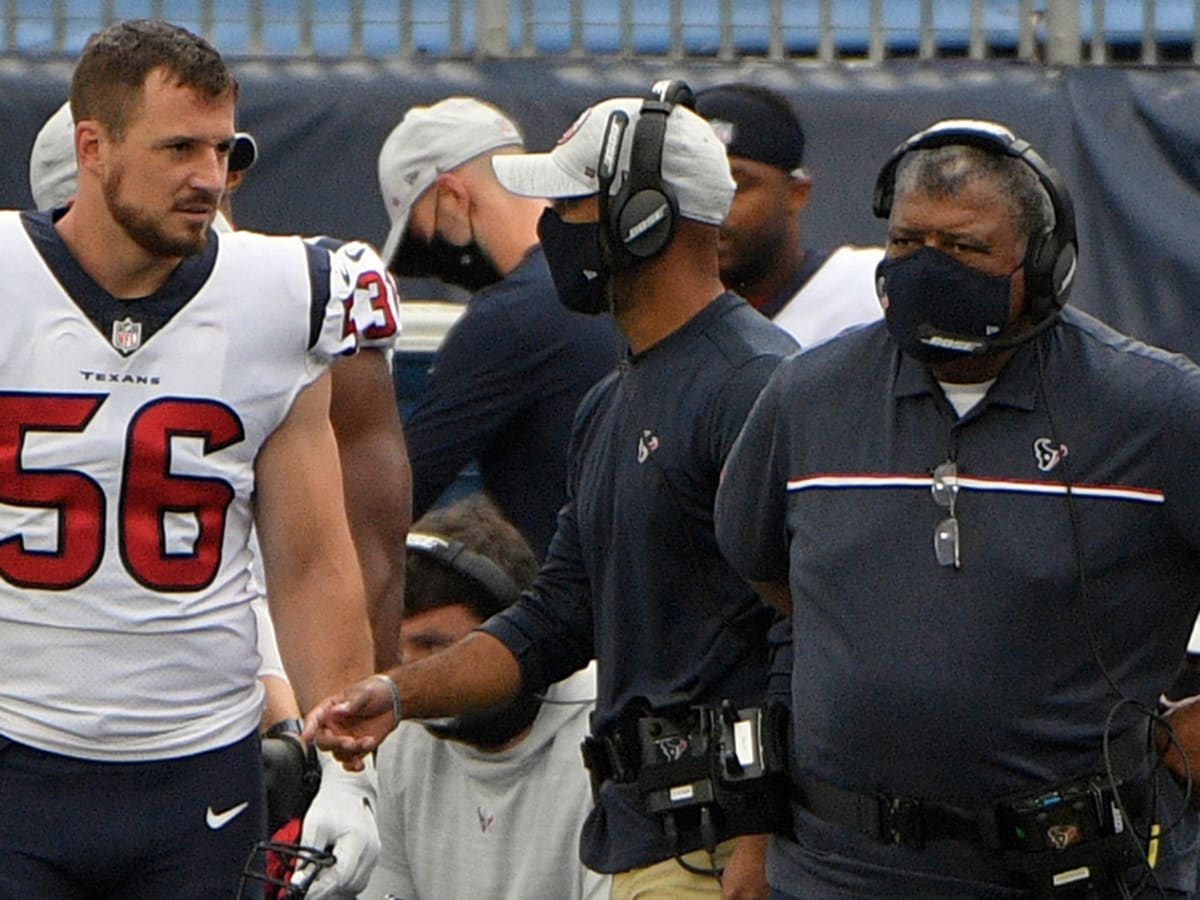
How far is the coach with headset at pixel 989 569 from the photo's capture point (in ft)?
11.2

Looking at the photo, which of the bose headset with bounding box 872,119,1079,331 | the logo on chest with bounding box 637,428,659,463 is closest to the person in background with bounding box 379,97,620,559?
the logo on chest with bounding box 637,428,659,463

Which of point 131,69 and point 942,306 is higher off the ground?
point 131,69

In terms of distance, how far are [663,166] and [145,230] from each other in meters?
0.78

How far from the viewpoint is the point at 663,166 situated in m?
4.16

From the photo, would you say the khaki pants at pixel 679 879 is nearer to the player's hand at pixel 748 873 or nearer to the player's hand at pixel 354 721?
the player's hand at pixel 748 873

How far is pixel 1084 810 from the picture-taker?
11.2 ft

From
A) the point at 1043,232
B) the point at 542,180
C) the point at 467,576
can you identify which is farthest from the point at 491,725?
the point at 1043,232

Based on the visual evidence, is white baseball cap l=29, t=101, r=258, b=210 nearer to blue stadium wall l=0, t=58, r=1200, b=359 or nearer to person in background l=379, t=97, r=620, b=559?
person in background l=379, t=97, r=620, b=559

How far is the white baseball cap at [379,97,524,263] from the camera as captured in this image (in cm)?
559

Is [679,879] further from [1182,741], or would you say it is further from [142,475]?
[142,475]

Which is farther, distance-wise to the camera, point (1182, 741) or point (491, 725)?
point (491, 725)

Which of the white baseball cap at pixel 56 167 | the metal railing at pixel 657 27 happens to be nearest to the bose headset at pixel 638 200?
the white baseball cap at pixel 56 167

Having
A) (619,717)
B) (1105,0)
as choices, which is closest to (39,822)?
(619,717)

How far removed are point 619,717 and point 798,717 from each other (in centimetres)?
48
